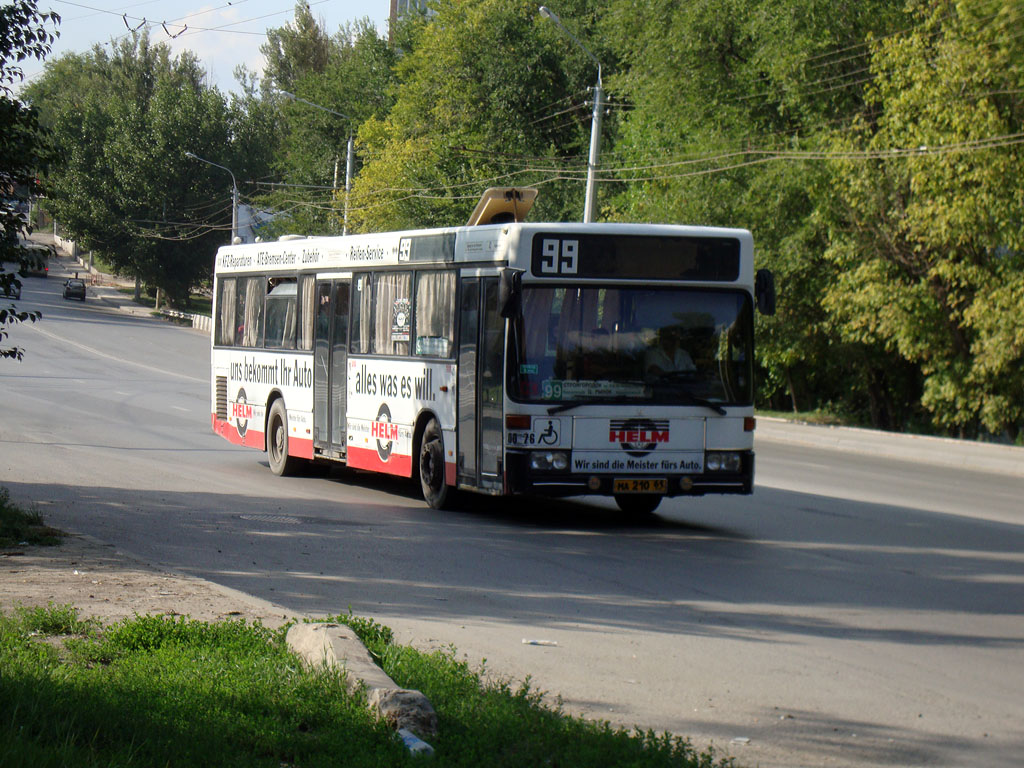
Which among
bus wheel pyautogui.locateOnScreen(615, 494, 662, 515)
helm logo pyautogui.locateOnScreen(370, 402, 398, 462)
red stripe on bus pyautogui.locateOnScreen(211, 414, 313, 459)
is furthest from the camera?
red stripe on bus pyautogui.locateOnScreen(211, 414, 313, 459)

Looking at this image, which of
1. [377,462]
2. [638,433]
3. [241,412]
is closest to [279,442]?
[241,412]

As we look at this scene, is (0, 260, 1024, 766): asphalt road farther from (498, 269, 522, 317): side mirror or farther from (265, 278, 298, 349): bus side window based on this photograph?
(498, 269, 522, 317): side mirror

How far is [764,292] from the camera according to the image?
12.3 meters

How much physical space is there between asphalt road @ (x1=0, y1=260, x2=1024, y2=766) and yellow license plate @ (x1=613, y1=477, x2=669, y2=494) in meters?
0.44

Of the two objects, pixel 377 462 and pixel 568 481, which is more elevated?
pixel 568 481

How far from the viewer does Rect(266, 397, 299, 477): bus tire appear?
1744 cm

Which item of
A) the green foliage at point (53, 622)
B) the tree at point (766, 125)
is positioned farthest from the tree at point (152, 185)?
the green foliage at point (53, 622)

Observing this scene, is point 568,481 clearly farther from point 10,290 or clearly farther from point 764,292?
point 10,290

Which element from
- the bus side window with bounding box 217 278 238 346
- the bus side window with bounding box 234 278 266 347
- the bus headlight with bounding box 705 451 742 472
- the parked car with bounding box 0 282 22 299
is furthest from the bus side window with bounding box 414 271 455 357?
the bus side window with bounding box 217 278 238 346

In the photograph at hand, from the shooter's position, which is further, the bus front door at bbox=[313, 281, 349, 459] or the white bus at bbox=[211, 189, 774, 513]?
the bus front door at bbox=[313, 281, 349, 459]

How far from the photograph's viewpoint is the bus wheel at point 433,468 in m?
13.5

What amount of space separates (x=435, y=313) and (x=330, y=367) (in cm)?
293

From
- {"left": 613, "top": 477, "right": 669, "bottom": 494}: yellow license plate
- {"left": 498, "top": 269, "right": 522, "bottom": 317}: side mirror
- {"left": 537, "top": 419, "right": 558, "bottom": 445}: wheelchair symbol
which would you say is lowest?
{"left": 613, "top": 477, "right": 669, "bottom": 494}: yellow license plate

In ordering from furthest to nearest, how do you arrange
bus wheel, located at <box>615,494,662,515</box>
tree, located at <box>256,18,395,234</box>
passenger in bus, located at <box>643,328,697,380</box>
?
tree, located at <box>256,18,395,234</box>
bus wheel, located at <box>615,494,662,515</box>
passenger in bus, located at <box>643,328,697,380</box>
